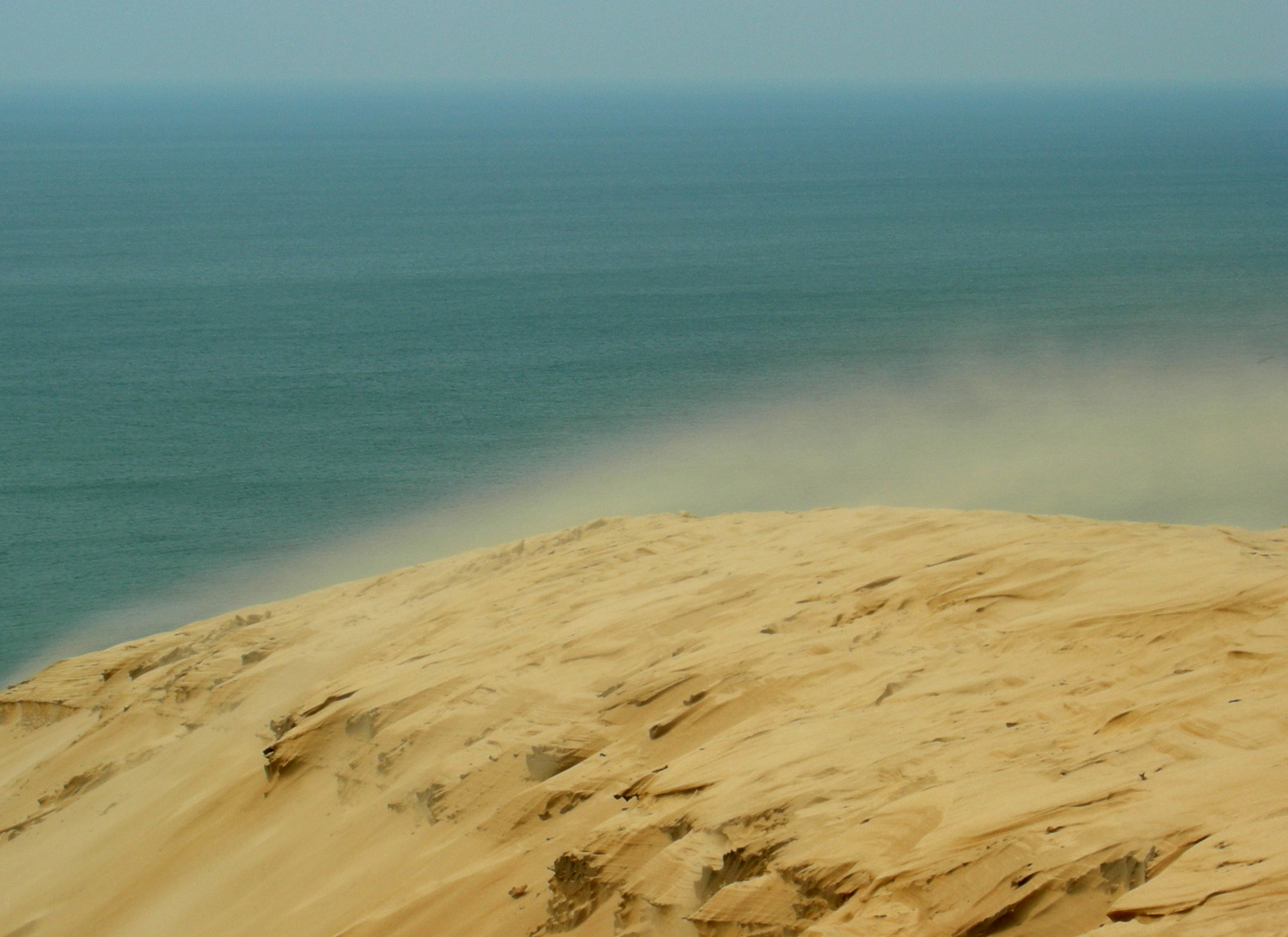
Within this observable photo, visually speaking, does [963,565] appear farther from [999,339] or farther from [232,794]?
[999,339]

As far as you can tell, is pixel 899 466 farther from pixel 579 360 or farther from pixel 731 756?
A: pixel 731 756

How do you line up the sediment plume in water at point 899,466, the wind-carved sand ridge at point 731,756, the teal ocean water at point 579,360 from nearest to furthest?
the wind-carved sand ridge at point 731,756
the sediment plume in water at point 899,466
the teal ocean water at point 579,360

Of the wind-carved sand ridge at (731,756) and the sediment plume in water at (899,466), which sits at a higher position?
the wind-carved sand ridge at (731,756)

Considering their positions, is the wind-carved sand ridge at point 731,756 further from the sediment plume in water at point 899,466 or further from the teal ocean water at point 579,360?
the teal ocean water at point 579,360

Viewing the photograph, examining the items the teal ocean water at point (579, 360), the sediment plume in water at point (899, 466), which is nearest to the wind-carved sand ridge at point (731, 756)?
the sediment plume in water at point (899, 466)

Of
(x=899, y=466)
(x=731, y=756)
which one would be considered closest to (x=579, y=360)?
(x=899, y=466)

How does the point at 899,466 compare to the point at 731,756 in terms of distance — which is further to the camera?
the point at 899,466

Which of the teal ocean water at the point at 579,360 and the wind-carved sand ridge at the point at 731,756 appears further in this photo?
the teal ocean water at the point at 579,360

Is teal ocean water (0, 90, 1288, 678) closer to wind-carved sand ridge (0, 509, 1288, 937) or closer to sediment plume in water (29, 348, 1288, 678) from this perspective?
sediment plume in water (29, 348, 1288, 678)
